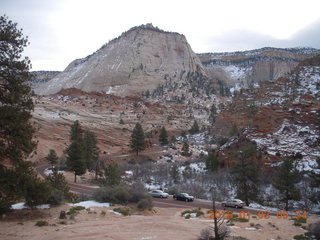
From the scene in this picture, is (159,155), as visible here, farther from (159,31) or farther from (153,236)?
(159,31)

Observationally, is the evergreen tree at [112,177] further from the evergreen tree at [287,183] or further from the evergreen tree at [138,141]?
the evergreen tree at [138,141]

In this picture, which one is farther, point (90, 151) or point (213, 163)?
point (90, 151)

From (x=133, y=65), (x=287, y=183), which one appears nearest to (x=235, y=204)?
(x=287, y=183)

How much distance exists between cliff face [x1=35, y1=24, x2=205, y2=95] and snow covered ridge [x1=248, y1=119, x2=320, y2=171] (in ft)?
277

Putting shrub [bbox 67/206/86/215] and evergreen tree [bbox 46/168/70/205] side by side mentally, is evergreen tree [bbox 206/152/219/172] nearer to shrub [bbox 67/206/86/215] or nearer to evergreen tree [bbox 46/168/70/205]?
evergreen tree [bbox 46/168/70/205]

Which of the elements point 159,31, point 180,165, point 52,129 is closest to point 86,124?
point 52,129

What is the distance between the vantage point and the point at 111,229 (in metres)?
12.1

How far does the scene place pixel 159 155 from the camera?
53.4 meters

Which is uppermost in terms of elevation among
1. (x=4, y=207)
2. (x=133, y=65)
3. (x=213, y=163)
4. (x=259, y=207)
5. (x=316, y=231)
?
(x=133, y=65)

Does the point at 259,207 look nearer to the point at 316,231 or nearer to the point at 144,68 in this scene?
the point at 316,231

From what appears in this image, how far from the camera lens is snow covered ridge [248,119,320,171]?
29811 millimetres

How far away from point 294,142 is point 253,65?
15441 cm

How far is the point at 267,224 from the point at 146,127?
202 feet

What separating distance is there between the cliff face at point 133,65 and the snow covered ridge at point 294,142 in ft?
277
